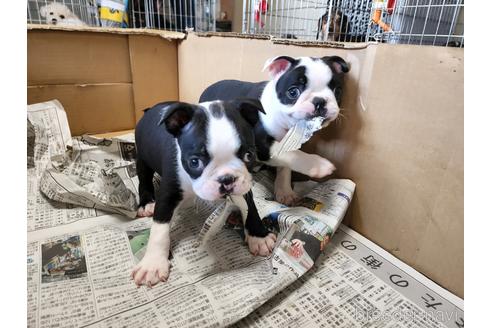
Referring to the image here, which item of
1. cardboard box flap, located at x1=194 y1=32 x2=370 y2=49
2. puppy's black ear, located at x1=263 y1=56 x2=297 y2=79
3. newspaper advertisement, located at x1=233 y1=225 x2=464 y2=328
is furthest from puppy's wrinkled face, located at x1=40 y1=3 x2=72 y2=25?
newspaper advertisement, located at x1=233 y1=225 x2=464 y2=328

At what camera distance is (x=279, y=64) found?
3.48 ft

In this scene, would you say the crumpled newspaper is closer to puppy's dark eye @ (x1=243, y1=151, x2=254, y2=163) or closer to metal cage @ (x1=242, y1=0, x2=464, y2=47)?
puppy's dark eye @ (x1=243, y1=151, x2=254, y2=163)

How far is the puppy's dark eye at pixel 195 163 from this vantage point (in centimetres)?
74

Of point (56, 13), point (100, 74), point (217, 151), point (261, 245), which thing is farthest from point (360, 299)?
point (56, 13)

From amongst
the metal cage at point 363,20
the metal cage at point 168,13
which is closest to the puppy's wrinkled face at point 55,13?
the metal cage at point 168,13

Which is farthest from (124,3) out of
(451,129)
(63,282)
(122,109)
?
(451,129)

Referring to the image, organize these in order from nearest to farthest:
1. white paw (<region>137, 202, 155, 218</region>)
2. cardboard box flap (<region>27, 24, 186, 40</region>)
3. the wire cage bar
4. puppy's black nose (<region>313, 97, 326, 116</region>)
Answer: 1. puppy's black nose (<region>313, 97, 326, 116</region>)
2. white paw (<region>137, 202, 155, 218</region>)
3. cardboard box flap (<region>27, 24, 186, 40</region>)
4. the wire cage bar

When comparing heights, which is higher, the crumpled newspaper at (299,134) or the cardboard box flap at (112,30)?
the cardboard box flap at (112,30)

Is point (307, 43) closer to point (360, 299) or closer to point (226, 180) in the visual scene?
point (226, 180)

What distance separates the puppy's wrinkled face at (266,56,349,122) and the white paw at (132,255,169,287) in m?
0.57

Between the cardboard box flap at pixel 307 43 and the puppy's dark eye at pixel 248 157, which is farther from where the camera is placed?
the cardboard box flap at pixel 307 43

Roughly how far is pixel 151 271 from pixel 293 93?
654 mm

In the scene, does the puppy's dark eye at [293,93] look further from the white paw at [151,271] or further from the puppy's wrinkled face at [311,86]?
the white paw at [151,271]

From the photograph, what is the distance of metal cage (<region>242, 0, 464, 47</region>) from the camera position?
164cm
